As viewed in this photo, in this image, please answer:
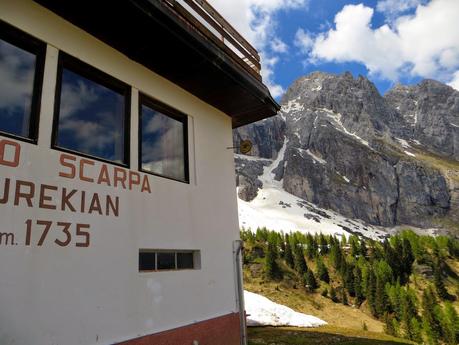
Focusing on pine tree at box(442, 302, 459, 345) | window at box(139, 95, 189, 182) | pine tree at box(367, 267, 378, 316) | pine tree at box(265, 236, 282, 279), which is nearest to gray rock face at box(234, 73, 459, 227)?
pine tree at box(265, 236, 282, 279)

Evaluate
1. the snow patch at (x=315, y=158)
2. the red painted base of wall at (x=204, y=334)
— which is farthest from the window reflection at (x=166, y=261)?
the snow patch at (x=315, y=158)

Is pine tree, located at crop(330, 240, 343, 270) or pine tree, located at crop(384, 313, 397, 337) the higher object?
pine tree, located at crop(330, 240, 343, 270)

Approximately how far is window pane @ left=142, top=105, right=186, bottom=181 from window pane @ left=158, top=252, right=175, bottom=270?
4.50 ft

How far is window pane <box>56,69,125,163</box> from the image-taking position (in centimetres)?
482

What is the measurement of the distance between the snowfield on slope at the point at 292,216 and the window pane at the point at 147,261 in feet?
341

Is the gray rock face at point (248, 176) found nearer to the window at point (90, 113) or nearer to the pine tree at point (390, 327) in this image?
the pine tree at point (390, 327)

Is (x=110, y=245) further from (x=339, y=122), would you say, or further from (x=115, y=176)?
(x=339, y=122)

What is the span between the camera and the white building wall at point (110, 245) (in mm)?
3865

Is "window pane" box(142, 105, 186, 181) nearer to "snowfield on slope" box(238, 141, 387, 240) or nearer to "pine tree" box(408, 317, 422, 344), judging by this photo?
"pine tree" box(408, 317, 422, 344)

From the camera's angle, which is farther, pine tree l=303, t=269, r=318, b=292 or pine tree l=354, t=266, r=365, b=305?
pine tree l=303, t=269, r=318, b=292

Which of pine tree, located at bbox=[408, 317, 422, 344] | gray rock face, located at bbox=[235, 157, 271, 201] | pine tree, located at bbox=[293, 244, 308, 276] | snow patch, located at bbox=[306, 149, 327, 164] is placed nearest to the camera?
pine tree, located at bbox=[408, 317, 422, 344]

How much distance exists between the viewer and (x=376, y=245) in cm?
5219

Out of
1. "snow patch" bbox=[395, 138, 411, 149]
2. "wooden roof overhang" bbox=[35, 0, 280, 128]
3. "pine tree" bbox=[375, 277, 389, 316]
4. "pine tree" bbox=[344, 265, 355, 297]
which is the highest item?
"snow patch" bbox=[395, 138, 411, 149]

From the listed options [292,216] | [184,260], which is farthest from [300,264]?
[292,216]
